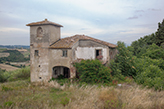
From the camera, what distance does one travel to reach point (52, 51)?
588 inches

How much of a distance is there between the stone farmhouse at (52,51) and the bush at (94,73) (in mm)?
1517

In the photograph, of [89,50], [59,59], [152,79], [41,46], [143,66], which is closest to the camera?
[152,79]

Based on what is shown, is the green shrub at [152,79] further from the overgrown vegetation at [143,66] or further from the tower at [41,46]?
the tower at [41,46]

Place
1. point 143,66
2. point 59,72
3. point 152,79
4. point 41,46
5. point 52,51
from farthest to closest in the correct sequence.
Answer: point 59,72
point 143,66
point 41,46
point 52,51
point 152,79

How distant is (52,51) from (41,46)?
5.16 ft

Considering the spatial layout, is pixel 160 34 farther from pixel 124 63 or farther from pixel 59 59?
pixel 59 59

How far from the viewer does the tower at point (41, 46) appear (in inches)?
594

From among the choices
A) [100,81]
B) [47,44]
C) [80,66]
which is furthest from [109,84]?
[47,44]

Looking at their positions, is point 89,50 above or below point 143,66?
above

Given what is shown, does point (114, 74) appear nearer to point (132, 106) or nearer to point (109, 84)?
point (109, 84)

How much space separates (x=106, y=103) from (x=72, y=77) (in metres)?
6.87

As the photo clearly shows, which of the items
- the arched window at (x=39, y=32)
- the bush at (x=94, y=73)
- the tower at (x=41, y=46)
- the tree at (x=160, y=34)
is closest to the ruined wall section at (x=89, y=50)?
the bush at (x=94, y=73)

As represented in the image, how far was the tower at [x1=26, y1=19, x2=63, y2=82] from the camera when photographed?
49.5 ft

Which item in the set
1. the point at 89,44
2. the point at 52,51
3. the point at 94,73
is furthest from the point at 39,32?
the point at 94,73
